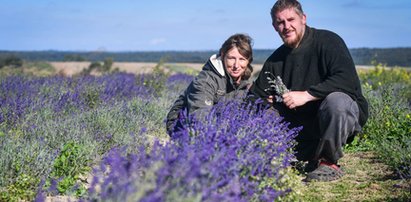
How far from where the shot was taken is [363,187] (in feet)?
15.7

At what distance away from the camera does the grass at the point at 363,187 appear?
441 cm

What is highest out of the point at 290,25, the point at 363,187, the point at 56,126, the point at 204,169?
the point at 290,25

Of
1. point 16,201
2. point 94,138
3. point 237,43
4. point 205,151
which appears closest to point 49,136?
point 94,138

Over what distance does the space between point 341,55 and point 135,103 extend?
3740mm

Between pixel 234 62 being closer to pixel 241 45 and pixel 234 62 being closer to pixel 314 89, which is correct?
pixel 241 45

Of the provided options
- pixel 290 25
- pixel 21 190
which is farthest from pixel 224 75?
pixel 21 190

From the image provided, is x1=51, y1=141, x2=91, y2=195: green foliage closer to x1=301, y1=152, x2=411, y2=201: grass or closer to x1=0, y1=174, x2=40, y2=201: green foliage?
x1=0, y1=174, x2=40, y2=201: green foliage

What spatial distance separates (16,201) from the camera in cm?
398

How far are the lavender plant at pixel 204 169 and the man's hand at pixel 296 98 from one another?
0.82 m

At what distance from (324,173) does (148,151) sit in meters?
1.61

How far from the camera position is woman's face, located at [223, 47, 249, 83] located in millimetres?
5070

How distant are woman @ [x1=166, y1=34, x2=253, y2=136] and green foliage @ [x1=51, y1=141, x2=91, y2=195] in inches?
31.0

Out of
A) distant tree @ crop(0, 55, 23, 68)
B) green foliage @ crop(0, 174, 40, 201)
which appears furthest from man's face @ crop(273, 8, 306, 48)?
distant tree @ crop(0, 55, 23, 68)

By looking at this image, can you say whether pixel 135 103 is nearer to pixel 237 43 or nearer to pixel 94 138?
pixel 94 138
